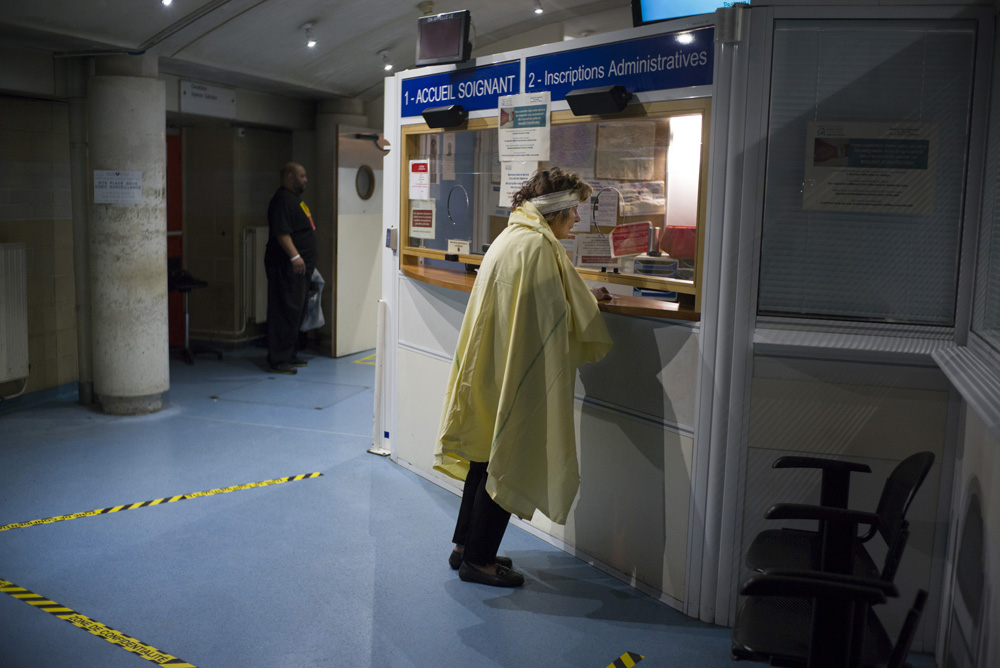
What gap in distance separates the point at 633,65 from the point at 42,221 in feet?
14.8

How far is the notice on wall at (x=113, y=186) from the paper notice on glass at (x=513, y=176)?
2793 millimetres

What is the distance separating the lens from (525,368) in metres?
3.24

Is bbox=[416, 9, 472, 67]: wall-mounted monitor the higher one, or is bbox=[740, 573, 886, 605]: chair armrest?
bbox=[416, 9, 472, 67]: wall-mounted monitor

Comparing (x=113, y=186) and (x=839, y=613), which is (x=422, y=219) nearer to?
(x=113, y=186)

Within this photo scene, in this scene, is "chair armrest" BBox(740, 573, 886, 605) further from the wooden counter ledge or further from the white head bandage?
the white head bandage

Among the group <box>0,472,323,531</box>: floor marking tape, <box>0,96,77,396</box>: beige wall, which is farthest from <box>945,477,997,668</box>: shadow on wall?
<box>0,96,77,396</box>: beige wall

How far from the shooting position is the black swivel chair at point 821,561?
7.09 ft

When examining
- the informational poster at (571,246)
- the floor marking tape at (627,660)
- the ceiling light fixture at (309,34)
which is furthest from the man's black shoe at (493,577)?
the ceiling light fixture at (309,34)

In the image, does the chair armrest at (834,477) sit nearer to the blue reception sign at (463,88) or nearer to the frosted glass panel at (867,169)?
the frosted glass panel at (867,169)

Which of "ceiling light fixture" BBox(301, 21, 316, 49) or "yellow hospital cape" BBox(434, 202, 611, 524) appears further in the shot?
"ceiling light fixture" BBox(301, 21, 316, 49)

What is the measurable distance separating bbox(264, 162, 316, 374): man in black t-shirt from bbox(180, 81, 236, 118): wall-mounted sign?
2.22ft

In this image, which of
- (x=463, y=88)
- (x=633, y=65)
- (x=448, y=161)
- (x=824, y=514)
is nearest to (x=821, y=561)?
(x=824, y=514)

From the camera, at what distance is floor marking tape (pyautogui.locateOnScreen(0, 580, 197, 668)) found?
2.88m

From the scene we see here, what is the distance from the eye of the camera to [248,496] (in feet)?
14.5
